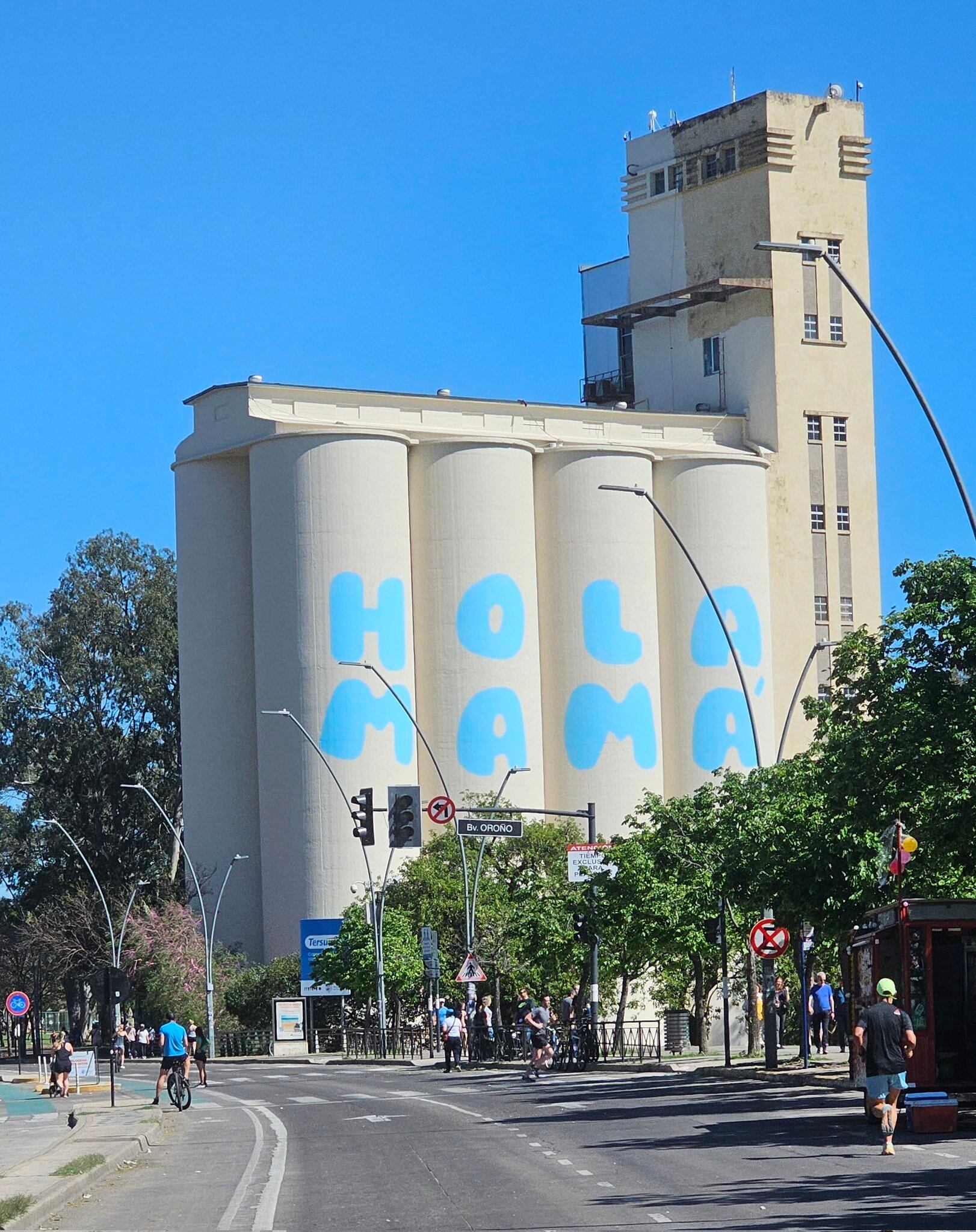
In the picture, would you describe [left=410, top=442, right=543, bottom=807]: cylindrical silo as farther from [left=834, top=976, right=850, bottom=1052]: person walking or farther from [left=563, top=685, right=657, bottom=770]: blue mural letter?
[left=834, top=976, right=850, bottom=1052]: person walking

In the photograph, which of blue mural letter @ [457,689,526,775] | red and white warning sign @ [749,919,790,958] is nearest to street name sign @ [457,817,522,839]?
red and white warning sign @ [749,919,790,958]

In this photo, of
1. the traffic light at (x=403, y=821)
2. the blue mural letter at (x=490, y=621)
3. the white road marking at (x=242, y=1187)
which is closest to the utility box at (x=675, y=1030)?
the traffic light at (x=403, y=821)

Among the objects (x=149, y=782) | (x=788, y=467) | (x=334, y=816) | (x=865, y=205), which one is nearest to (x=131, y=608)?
(x=149, y=782)

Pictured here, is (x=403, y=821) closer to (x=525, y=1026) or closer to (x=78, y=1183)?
(x=525, y=1026)

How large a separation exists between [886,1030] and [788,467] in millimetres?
73101

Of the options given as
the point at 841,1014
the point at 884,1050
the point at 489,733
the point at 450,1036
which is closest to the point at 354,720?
the point at 489,733

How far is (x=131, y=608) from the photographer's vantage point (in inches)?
3915

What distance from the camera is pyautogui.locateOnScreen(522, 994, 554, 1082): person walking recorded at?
130 feet

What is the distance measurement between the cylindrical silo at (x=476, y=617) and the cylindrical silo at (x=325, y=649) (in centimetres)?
125

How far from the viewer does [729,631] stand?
85.6m

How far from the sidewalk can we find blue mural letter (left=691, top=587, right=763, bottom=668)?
44.1m

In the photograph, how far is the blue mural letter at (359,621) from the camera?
80562 millimetres

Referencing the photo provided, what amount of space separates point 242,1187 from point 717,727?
225 feet

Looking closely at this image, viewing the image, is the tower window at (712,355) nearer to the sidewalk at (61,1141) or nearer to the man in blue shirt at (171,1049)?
the sidewalk at (61,1141)
